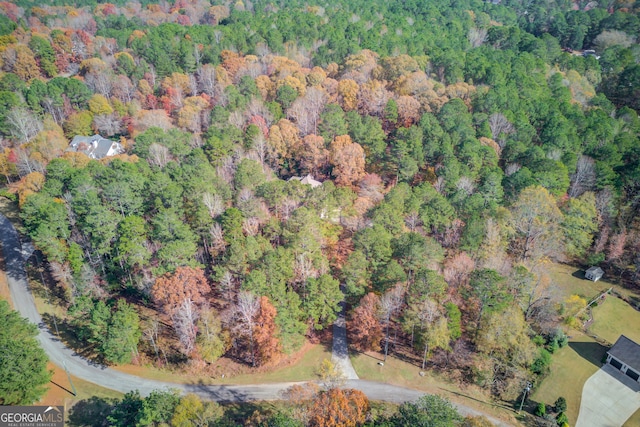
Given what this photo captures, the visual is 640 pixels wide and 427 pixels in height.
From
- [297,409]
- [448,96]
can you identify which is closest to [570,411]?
[297,409]

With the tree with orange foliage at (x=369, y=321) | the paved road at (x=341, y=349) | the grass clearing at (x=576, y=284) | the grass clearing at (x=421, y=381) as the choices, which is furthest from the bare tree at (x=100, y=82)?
the grass clearing at (x=576, y=284)

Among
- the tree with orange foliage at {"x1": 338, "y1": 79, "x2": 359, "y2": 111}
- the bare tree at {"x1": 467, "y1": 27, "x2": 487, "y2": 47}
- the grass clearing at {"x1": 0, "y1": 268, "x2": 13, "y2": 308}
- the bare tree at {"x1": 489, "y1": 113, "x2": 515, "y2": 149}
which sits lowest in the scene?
the grass clearing at {"x1": 0, "y1": 268, "x2": 13, "y2": 308}

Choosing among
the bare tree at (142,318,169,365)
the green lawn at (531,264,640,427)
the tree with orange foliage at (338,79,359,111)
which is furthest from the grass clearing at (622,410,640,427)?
the tree with orange foliage at (338,79,359,111)

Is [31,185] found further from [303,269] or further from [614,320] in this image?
[614,320]

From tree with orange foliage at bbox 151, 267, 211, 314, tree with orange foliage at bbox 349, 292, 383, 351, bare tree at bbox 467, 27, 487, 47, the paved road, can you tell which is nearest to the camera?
tree with orange foliage at bbox 151, 267, 211, 314

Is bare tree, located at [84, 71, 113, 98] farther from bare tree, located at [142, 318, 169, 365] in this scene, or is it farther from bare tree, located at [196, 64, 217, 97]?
bare tree, located at [142, 318, 169, 365]

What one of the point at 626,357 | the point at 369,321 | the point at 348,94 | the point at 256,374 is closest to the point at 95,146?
the point at 348,94

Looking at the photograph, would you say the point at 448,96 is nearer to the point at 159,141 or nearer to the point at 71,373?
the point at 159,141

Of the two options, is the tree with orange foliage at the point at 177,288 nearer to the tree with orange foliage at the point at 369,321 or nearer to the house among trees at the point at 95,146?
the tree with orange foliage at the point at 369,321
